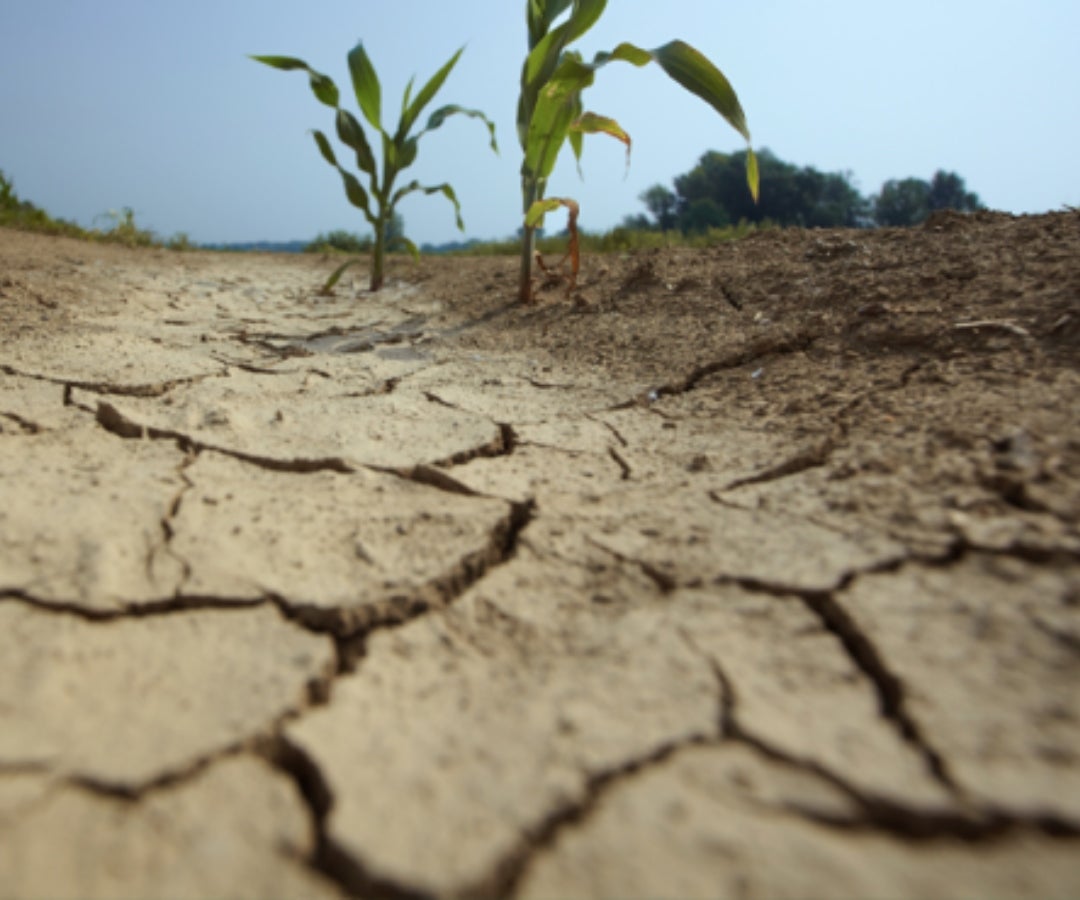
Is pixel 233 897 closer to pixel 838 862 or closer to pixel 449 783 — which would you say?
pixel 449 783

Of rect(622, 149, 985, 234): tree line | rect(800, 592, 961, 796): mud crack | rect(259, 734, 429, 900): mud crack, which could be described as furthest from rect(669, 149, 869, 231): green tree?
rect(259, 734, 429, 900): mud crack

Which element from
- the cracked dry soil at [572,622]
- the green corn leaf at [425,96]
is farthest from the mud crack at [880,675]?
the green corn leaf at [425,96]

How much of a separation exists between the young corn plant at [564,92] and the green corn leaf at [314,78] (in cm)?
113

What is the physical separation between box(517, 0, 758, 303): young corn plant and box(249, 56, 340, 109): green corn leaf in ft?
3.70

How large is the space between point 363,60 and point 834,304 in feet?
8.43

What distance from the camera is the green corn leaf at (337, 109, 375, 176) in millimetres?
3619

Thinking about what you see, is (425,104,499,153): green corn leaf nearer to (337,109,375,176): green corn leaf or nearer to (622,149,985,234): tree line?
(337,109,375,176): green corn leaf

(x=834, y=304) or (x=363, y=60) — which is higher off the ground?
(x=363, y=60)

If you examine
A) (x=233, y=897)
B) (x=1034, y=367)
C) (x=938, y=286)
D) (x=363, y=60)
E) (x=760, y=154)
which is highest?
(x=760, y=154)

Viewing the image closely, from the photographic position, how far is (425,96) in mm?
3521

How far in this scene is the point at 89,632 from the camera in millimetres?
972

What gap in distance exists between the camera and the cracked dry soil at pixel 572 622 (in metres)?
0.66

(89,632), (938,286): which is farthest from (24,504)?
(938,286)

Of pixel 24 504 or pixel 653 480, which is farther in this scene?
pixel 653 480
